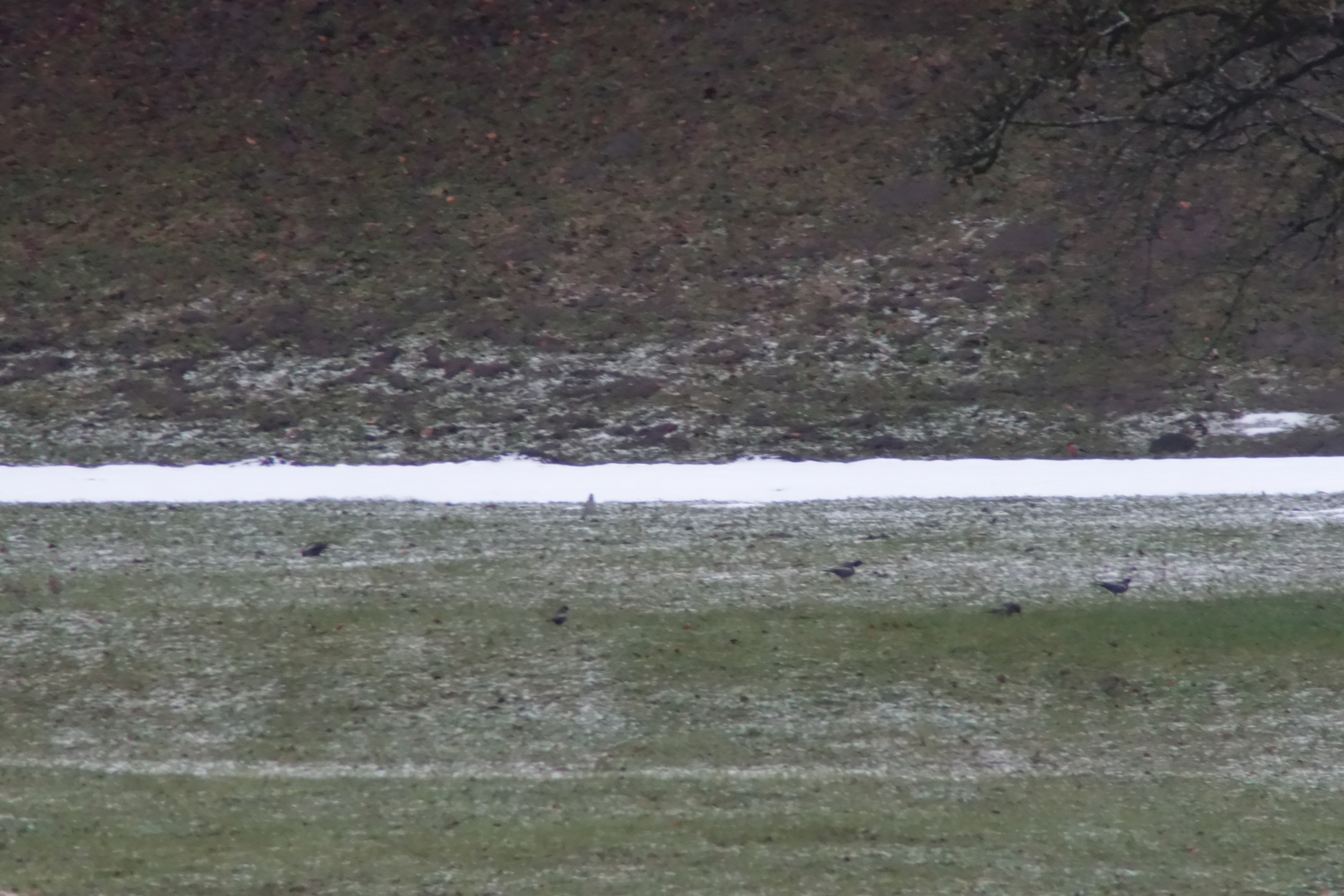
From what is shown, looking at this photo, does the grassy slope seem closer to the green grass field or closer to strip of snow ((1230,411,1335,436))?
strip of snow ((1230,411,1335,436))

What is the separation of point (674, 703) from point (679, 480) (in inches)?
156

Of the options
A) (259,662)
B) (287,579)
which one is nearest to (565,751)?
(259,662)

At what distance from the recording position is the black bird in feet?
25.3

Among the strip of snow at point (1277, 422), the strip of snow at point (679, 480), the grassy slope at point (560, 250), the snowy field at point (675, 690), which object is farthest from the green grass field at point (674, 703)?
the grassy slope at point (560, 250)

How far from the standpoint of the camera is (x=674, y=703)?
6301 mm

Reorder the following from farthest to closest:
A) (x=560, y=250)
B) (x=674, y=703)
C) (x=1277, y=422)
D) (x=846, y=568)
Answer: (x=560, y=250), (x=1277, y=422), (x=846, y=568), (x=674, y=703)

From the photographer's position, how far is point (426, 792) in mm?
5387

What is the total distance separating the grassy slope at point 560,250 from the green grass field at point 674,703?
2743mm

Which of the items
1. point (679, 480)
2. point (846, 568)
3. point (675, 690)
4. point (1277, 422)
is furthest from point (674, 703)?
point (1277, 422)

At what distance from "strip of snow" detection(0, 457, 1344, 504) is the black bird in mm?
1654

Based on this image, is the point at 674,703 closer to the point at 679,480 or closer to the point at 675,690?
the point at 675,690

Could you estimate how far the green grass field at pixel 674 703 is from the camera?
4730mm

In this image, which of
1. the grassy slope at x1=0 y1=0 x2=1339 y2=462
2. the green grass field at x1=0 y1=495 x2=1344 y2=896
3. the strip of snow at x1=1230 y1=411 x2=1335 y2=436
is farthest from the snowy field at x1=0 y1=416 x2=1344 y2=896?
the grassy slope at x1=0 y1=0 x2=1339 y2=462

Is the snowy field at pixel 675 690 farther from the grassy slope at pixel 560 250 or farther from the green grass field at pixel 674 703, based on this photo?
the grassy slope at pixel 560 250
